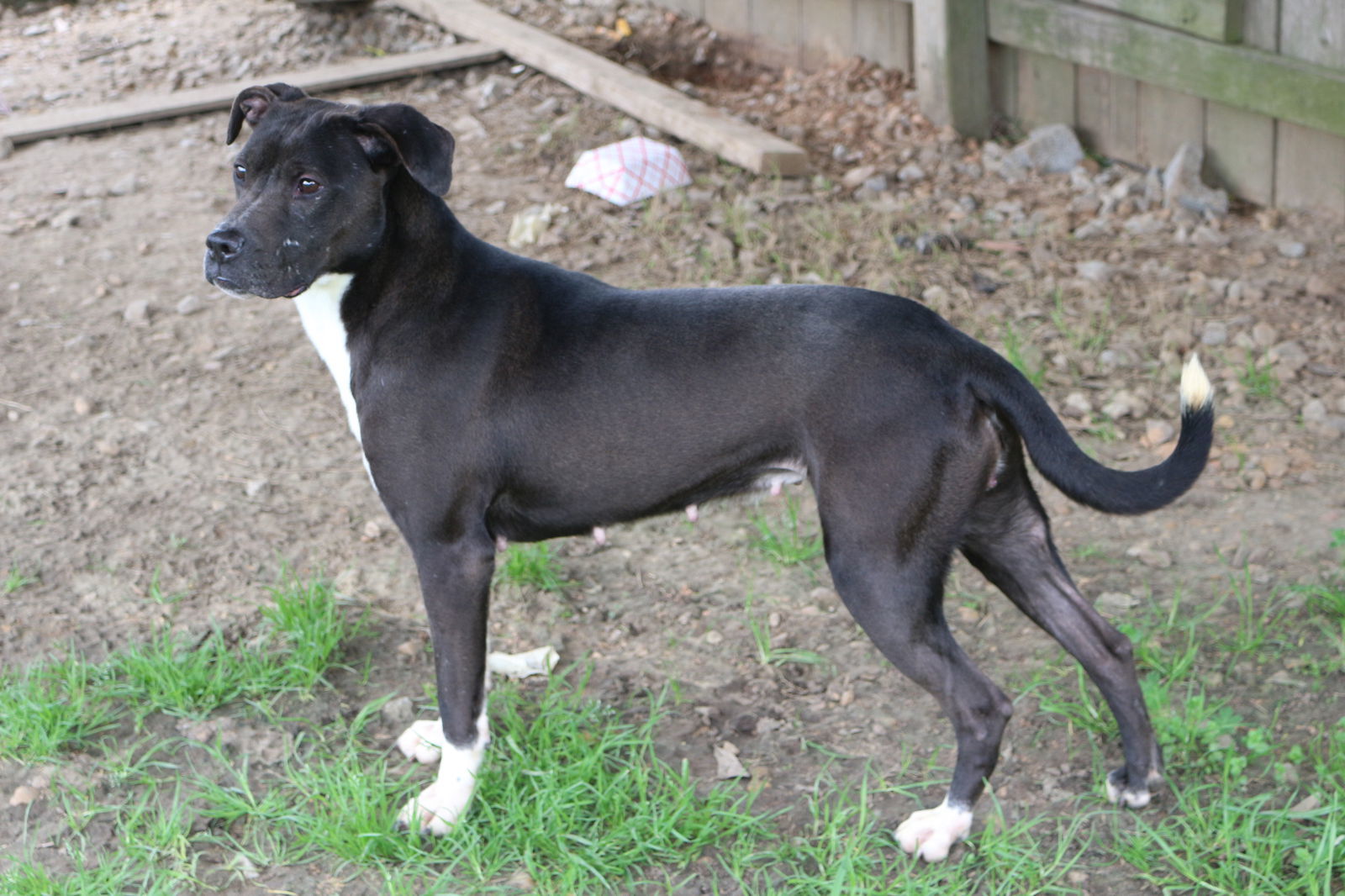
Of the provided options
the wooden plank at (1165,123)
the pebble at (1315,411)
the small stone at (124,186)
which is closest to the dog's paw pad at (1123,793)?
the pebble at (1315,411)

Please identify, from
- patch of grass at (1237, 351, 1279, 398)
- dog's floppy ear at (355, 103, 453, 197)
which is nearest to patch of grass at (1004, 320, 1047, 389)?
patch of grass at (1237, 351, 1279, 398)

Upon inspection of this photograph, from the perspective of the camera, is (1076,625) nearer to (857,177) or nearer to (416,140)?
(416,140)

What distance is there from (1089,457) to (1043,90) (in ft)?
12.7

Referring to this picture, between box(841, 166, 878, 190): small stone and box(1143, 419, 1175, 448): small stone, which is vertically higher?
box(841, 166, 878, 190): small stone

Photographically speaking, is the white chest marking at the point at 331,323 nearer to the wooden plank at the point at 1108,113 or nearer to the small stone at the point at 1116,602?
the small stone at the point at 1116,602

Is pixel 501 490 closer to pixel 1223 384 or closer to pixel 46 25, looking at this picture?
pixel 1223 384

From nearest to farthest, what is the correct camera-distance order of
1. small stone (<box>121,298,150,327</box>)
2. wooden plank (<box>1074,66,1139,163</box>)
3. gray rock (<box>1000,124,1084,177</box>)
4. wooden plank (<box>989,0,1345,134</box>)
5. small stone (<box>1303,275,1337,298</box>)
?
small stone (<box>1303,275,1337,298</box>) < wooden plank (<box>989,0,1345,134</box>) < small stone (<box>121,298,150,327</box>) < wooden plank (<box>1074,66,1139,163</box>) < gray rock (<box>1000,124,1084,177</box>)

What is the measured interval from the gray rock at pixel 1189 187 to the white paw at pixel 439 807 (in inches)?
151

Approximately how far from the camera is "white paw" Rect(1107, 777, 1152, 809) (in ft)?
9.87

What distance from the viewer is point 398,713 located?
3.45 m

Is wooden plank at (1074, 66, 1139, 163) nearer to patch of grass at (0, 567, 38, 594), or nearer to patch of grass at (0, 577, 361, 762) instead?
patch of grass at (0, 577, 361, 762)

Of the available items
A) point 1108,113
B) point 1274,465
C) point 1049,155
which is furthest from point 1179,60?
point 1274,465

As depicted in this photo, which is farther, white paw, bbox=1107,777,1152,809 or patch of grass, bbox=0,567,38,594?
patch of grass, bbox=0,567,38,594

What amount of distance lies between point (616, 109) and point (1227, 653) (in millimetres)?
4323
